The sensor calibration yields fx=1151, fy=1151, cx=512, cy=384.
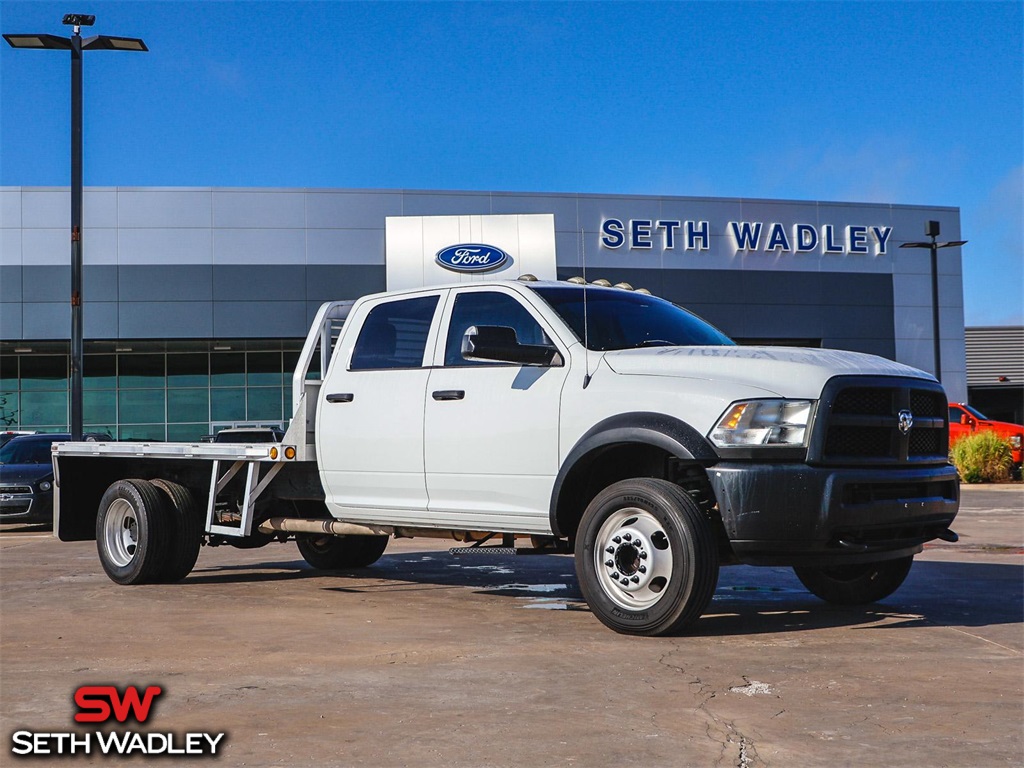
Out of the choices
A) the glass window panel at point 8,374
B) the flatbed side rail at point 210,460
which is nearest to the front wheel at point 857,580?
the flatbed side rail at point 210,460

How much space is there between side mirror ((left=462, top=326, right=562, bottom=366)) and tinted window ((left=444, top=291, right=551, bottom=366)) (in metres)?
0.31

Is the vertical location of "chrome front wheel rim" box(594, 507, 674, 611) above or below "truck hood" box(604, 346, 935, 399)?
below

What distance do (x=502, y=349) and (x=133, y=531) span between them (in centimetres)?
422

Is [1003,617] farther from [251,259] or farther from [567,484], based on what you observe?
[251,259]

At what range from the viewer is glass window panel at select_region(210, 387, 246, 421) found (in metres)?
40.0

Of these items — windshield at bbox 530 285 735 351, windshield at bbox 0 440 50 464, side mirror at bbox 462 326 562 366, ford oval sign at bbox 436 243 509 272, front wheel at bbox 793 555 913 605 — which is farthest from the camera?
ford oval sign at bbox 436 243 509 272

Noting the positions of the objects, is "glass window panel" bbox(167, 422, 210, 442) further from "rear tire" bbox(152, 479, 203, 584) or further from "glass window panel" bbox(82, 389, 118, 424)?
"rear tire" bbox(152, 479, 203, 584)

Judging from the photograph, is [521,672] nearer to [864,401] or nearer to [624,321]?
[864,401]

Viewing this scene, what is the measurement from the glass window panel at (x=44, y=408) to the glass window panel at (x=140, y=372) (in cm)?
223

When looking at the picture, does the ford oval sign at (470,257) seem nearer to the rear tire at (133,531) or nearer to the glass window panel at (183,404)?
the glass window panel at (183,404)

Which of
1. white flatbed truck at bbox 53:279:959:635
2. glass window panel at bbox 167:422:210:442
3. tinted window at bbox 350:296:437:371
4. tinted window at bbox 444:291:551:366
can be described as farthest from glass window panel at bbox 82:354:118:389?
tinted window at bbox 444:291:551:366

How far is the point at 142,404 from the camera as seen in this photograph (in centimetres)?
3988

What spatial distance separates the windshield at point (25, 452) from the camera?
1791 centimetres

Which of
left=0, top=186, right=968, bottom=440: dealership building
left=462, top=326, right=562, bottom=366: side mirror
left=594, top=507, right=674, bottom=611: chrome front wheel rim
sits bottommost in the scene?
left=594, top=507, right=674, bottom=611: chrome front wheel rim
